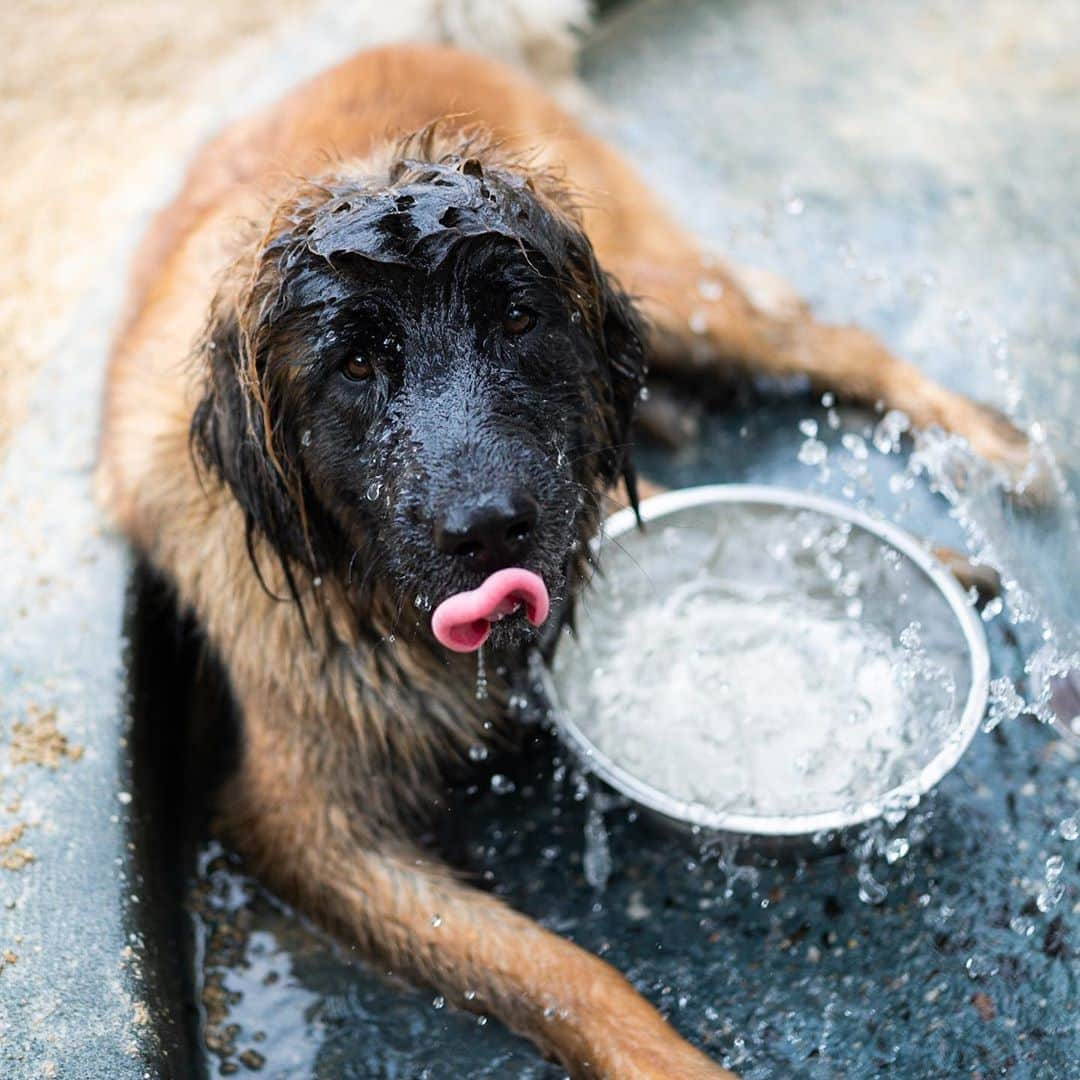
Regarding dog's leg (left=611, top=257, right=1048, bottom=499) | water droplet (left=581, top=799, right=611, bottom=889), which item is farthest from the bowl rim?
dog's leg (left=611, top=257, right=1048, bottom=499)

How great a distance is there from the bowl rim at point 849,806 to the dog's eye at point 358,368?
0.67 m

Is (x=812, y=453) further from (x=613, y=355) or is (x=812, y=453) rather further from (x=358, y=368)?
(x=358, y=368)

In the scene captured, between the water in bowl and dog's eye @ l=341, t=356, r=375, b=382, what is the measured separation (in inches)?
28.7

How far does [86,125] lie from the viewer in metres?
5.41

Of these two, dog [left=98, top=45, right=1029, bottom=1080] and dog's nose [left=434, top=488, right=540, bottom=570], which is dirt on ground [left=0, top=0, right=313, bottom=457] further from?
dog's nose [left=434, top=488, right=540, bottom=570]

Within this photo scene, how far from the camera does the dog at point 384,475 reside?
242 centimetres

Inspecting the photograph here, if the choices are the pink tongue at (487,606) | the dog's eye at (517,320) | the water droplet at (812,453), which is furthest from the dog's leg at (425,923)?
the water droplet at (812,453)

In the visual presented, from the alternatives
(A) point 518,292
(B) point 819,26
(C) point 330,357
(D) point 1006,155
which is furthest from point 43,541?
(B) point 819,26

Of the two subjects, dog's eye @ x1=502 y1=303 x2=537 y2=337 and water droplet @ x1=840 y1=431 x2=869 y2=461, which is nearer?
dog's eye @ x1=502 y1=303 x2=537 y2=337

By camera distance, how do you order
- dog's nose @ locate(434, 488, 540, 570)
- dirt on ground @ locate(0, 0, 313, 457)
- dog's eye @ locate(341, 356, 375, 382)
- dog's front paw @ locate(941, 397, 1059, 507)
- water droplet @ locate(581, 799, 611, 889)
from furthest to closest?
dirt on ground @ locate(0, 0, 313, 457) → dog's front paw @ locate(941, 397, 1059, 507) → water droplet @ locate(581, 799, 611, 889) → dog's eye @ locate(341, 356, 375, 382) → dog's nose @ locate(434, 488, 540, 570)

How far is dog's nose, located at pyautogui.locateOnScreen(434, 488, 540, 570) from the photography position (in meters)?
2.34

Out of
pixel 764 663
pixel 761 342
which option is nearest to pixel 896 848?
pixel 764 663

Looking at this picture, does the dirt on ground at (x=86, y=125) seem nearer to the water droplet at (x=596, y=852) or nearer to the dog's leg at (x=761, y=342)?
the dog's leg at (x=761, y=342)

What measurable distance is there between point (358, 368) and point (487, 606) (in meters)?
0.50
